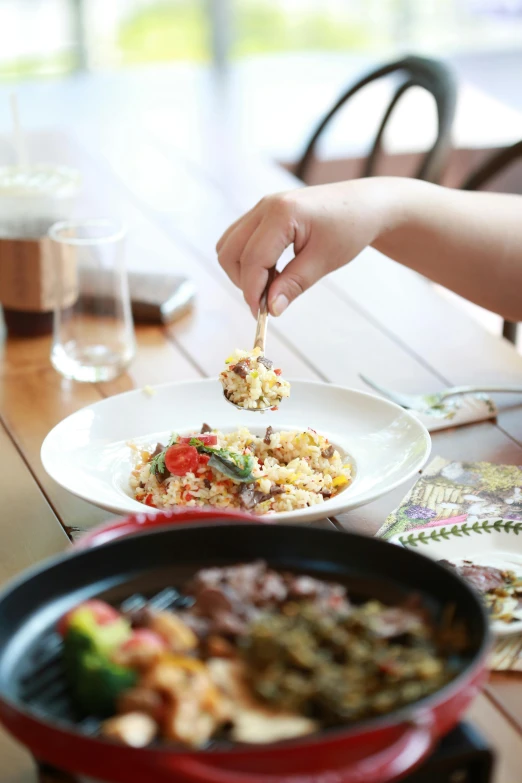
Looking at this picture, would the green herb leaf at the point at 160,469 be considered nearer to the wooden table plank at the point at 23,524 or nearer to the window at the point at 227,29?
the wooden table plank at the point at 23,524

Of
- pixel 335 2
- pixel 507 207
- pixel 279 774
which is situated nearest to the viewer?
pixel 279 774

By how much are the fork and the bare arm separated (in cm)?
18

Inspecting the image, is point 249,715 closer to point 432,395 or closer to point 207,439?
point 207,439

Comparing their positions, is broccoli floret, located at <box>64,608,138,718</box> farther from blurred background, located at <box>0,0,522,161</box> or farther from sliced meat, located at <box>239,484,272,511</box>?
blurred background, located at <box>0,0,522,161</box>

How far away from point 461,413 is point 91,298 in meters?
0.57

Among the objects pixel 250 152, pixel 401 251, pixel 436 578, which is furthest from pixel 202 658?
pixel 250 152

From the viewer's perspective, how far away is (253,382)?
1.20 metres

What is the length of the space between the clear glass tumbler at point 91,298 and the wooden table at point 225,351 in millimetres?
41

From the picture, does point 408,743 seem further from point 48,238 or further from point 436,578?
point 48,238

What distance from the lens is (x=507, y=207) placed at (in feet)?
5.00

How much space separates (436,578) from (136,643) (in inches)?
8.5

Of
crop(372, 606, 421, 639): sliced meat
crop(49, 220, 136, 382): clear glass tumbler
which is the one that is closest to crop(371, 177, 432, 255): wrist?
crop(49, 220, 136, 382): clear glass tumbler

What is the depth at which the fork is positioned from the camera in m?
1.34

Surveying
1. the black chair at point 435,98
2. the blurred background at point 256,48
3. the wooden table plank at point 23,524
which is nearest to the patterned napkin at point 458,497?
the wooden table plank at point 23,524
